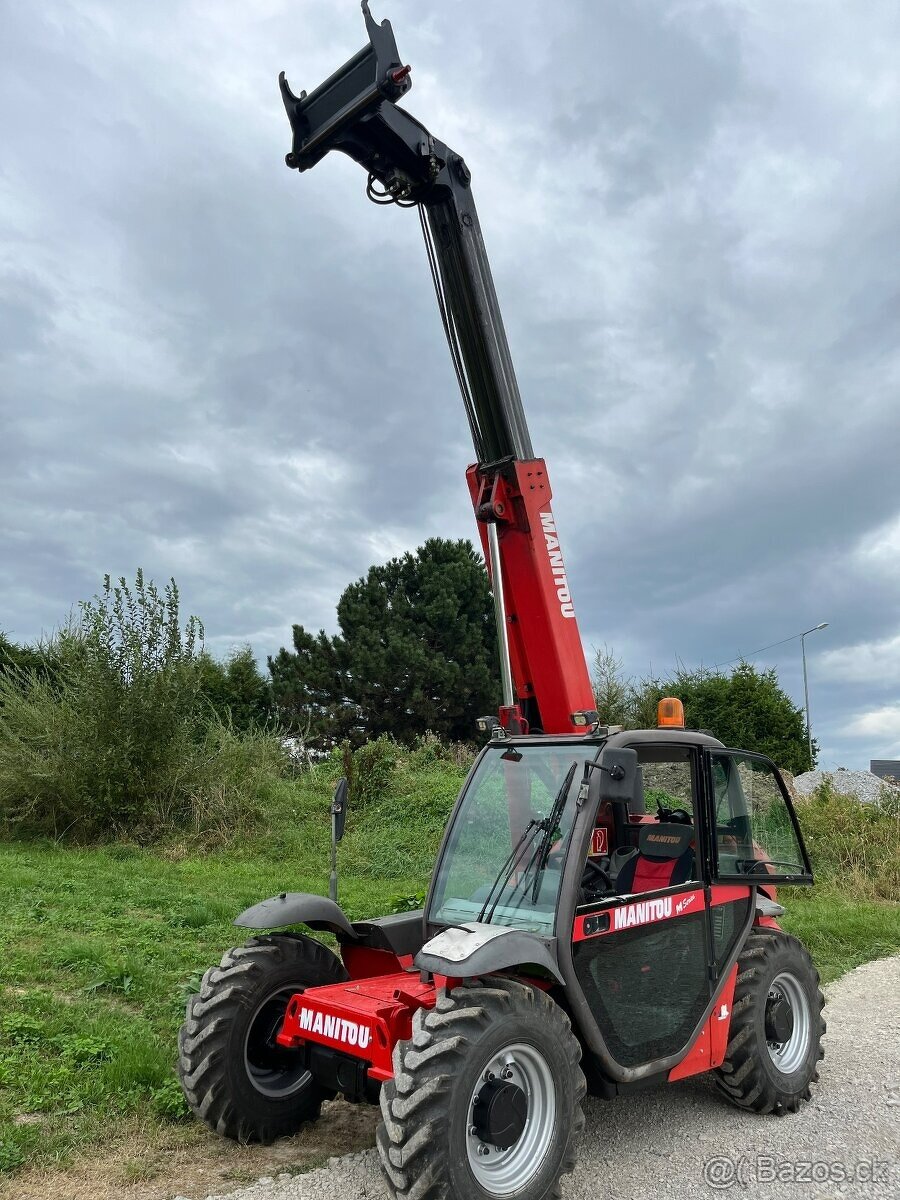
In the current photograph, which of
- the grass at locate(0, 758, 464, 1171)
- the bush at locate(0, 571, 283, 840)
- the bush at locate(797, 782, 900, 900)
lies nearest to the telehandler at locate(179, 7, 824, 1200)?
the grass at locate(0, 758, 464, 1171)

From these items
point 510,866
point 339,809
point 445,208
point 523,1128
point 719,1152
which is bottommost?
point 719,1152

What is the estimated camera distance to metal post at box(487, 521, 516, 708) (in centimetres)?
627

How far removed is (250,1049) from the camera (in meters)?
4.72

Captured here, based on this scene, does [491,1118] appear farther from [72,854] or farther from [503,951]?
[72,854]

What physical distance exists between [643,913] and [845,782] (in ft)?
53.2

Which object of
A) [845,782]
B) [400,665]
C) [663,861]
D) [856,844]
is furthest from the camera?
[400,665]

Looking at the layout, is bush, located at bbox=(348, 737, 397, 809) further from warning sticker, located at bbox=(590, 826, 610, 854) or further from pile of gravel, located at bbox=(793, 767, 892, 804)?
warning sticker, located at bbox=(590, 826, 610, 854)

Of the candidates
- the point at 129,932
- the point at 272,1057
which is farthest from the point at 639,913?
the point at 129,932

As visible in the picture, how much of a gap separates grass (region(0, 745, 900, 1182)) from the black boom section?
164 inches

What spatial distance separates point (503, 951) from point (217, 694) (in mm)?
24335

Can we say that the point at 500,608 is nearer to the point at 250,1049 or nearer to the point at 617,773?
the point at 617,773

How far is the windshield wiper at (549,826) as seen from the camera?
172 inches

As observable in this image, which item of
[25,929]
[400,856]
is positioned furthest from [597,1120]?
[400,856]

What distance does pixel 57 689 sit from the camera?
1811 cm
